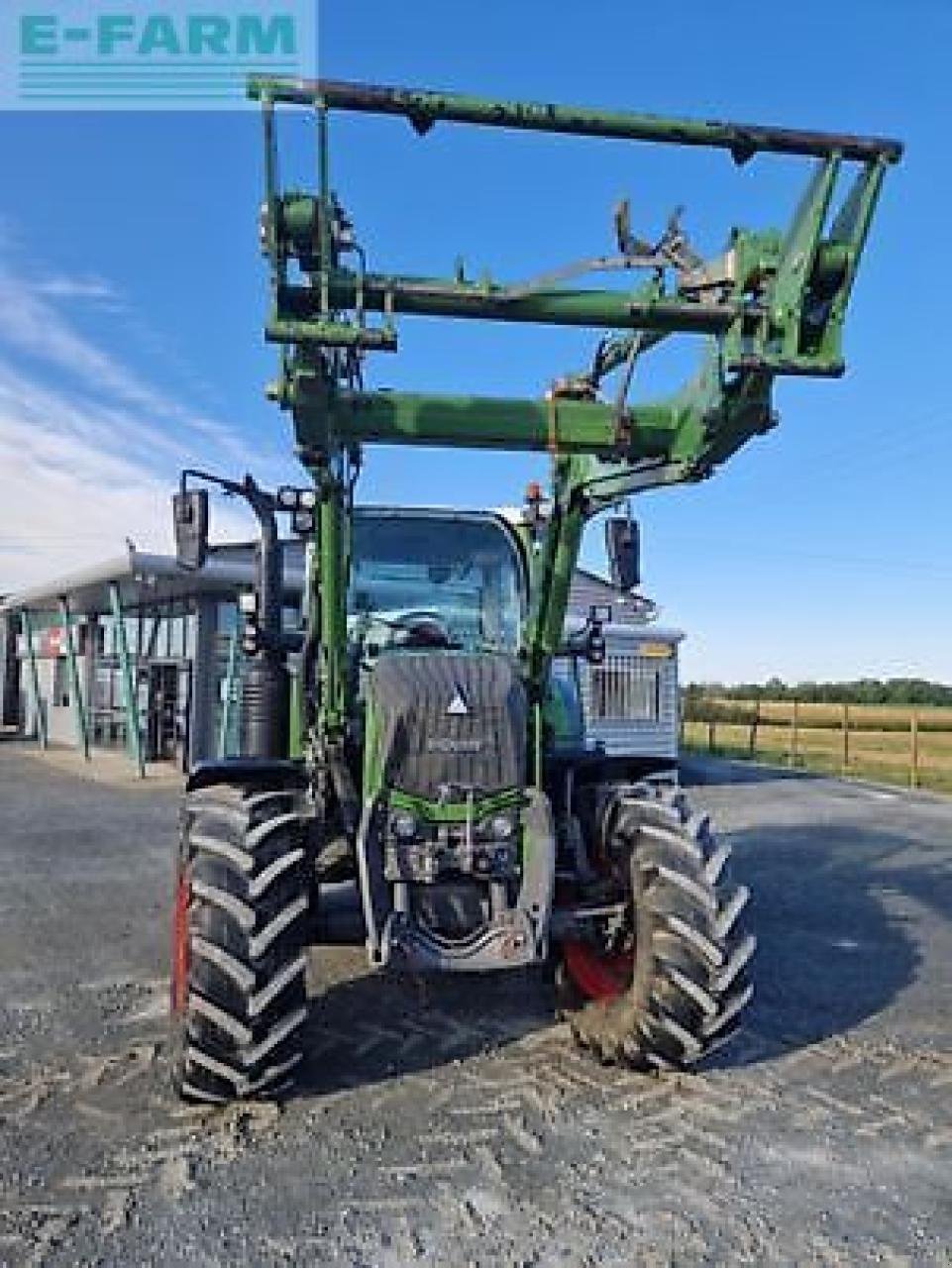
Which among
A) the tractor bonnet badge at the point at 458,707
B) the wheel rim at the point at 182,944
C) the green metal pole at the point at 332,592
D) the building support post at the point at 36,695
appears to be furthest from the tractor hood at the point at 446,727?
the building support post at the point at 36,695

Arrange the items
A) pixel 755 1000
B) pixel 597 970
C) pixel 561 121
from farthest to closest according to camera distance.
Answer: pixel 755 1000
pixel 597 970
pixel 561 121

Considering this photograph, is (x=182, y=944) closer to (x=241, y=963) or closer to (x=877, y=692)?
(x=241, y=963)

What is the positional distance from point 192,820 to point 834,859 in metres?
7.45

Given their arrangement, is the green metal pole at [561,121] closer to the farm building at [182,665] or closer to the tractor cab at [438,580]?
the tractor cab at [438,580]

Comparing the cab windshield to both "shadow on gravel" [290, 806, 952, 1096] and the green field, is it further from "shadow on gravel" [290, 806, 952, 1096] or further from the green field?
the green field

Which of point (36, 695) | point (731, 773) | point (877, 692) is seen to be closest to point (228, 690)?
point (731, 773)

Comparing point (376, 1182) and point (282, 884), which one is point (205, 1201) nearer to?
point (376, 1182)

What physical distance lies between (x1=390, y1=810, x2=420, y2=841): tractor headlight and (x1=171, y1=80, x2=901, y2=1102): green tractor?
0.05 ft

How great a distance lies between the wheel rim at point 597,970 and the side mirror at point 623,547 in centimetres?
177

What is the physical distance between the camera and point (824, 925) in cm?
744

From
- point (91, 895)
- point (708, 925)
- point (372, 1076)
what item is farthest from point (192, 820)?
point (91, 895)

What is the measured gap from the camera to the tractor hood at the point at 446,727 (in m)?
4.39

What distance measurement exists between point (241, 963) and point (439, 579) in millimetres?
2233

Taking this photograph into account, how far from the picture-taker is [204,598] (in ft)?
58.9
